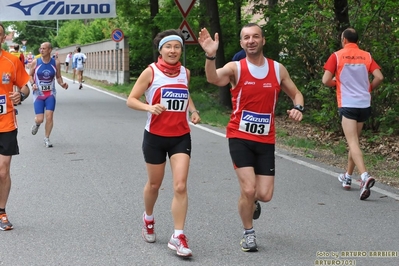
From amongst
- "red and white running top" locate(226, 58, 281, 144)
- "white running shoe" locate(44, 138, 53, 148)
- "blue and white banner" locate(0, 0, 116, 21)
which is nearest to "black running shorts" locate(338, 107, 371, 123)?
"red and white running top" locate(226, 58, 281, 144)

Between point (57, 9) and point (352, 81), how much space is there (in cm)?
1877

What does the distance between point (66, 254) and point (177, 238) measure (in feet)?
2.96

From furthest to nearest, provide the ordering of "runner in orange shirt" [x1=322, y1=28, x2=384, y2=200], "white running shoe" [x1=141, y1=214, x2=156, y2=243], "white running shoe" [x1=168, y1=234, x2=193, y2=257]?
"runner in orange shirt" [x1=322, y1=28, x2=384, y2=200] → "white running shoe" [x1=141, y1=214, x2=156, y2=243] → "white running shoe" [x1=168, y1=234, x2=193, y2=257]

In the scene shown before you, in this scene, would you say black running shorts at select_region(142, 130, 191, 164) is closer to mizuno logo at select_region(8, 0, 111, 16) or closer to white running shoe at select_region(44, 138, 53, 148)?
white running shoe at select_region(44, 138, 53, 148)

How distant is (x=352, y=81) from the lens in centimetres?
851

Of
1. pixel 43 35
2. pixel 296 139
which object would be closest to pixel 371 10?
pixel 296 139

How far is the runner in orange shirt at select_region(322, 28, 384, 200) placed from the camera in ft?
27.9

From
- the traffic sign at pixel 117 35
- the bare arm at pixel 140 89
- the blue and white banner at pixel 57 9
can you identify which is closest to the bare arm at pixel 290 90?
the bare arm at pixel 140 89

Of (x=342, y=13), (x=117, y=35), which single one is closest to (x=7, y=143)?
(x=342, y=13)

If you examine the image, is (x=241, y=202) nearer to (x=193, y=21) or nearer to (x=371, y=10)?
(x=371, y=10)

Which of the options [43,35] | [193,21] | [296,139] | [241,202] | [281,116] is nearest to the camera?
[241,202]

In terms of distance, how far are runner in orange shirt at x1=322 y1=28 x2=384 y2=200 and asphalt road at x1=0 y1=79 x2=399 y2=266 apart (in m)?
0.75

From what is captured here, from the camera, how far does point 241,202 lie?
6.09 m

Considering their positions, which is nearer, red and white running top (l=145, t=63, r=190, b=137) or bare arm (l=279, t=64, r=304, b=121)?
red and white running top (l=145, t=63, r=190, b=137)
